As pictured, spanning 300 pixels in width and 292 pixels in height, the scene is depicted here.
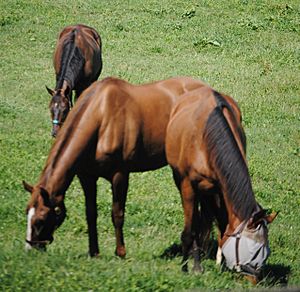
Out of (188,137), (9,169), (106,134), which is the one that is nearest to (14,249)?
(106,134)

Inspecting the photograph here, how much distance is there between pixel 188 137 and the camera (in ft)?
28.8

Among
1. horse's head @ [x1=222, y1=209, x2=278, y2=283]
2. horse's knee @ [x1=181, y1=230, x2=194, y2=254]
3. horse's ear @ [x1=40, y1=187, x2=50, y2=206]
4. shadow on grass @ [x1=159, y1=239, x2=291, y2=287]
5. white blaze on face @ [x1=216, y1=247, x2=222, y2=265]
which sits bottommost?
shadow on grass @ [x1=159, y1=239, x2=291, y2=287]

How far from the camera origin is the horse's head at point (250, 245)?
8.09 meters

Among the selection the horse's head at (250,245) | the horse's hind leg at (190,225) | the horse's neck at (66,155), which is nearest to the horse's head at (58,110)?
the horse's neck at (66,155)

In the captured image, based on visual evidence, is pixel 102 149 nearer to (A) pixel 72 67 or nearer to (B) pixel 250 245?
(B) pixel 250 245

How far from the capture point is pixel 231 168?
821 cm

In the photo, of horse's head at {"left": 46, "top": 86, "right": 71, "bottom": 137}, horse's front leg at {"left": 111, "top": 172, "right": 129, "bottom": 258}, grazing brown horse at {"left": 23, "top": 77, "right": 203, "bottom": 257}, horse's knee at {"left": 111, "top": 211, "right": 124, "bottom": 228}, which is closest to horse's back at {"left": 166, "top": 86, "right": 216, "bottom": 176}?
grazing brown horse at {"left": 23, "top": 77, "right": 203, "bottom": 257}

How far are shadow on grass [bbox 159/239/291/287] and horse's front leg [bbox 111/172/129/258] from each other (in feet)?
1.57

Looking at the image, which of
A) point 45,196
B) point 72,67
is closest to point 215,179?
point 45,196

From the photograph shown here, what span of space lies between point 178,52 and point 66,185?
13830mm

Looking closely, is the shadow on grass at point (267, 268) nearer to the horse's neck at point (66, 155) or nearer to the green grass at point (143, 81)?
the green grass at point (143, 81)

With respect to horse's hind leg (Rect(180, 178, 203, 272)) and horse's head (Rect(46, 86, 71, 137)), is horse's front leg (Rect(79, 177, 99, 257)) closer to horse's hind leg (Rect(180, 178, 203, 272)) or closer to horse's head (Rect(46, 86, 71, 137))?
horse's hind leg (Rect(180, 178, 203, 272))

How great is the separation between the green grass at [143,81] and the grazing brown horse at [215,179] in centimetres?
34

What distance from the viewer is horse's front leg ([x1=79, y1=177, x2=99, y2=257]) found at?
29.5ft
